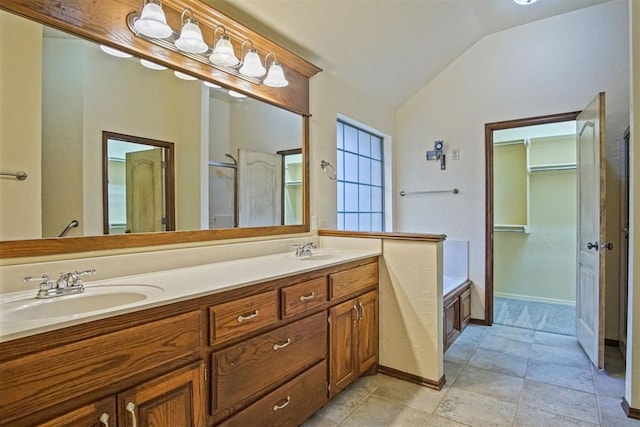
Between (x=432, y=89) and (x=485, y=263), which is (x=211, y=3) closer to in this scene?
(x=432, y=89)

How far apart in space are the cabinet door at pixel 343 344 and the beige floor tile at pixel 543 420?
3.05 ft

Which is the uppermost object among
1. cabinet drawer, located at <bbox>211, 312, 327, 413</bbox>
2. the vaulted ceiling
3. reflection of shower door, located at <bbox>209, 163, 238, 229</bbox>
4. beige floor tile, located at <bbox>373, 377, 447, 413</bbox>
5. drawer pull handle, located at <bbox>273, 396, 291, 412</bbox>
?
the vaulted ceiling

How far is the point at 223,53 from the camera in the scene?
1.90 metres

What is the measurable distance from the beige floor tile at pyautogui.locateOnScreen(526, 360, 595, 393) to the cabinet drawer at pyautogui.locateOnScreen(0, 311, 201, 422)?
2363mm

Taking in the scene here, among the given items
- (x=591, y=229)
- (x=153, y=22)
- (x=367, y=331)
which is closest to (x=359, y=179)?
(x=367, y=331)

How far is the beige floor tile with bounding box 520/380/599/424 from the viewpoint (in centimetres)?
195

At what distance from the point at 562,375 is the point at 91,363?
111 inches

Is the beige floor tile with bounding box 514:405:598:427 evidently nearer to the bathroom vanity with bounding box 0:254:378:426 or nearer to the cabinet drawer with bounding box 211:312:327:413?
the bathroom vanity with bounding box 0:254:378:426

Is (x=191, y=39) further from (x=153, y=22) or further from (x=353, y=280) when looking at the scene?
(x=353, y=280)

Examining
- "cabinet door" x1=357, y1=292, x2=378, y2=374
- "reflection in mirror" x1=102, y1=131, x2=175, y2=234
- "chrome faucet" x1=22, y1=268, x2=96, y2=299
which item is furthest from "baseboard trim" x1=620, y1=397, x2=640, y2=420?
"chrome faucet" x1=22, y1=268, x2=96, y2=299

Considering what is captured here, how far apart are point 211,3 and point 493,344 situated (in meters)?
3.28

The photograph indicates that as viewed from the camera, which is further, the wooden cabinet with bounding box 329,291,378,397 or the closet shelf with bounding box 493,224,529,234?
the closet shelf with bounding box 493,224,529,234

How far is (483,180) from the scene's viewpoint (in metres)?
3.49

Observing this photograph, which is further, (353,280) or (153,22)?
(353,280)
